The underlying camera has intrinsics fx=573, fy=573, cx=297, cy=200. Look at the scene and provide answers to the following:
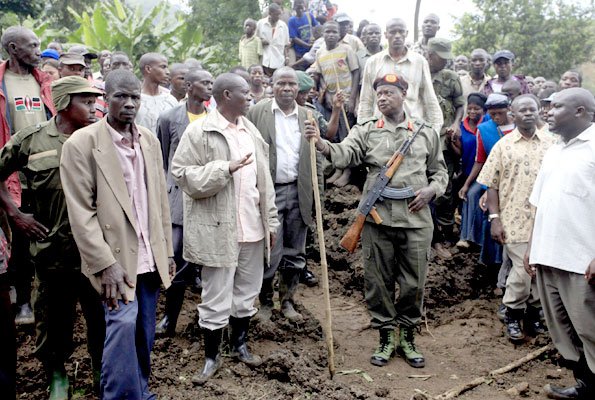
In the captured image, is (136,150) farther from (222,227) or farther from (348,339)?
(348,339)

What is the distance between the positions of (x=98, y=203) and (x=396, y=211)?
8.15 feet

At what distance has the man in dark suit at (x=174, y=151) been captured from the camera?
16.7 ft

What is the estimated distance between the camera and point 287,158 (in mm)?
5484

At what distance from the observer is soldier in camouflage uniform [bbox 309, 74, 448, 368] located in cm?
485

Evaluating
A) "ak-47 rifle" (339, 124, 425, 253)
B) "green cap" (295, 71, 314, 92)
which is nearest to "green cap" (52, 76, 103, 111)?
"ak-47 rifle" (339, 124, 425, 253)

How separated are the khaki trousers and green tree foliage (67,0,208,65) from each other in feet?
36.8

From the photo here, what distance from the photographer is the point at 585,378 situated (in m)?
4.31

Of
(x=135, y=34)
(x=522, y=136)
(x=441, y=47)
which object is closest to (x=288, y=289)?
(x=522, y=136)

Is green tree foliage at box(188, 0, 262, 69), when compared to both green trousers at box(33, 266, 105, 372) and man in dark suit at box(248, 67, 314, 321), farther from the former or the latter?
green trousers at box(33, 266, 105, 372)

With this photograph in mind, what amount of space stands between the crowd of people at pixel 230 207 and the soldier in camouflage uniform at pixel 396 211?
0.05ft

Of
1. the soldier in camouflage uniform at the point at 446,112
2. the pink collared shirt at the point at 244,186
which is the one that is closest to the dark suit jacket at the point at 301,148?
the pink collared shirt at the point at 244,186

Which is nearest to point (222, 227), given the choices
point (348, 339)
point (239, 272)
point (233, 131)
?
point (239, 272)

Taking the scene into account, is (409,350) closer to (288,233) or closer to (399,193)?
(399,193)

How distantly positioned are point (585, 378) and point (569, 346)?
271 mm
